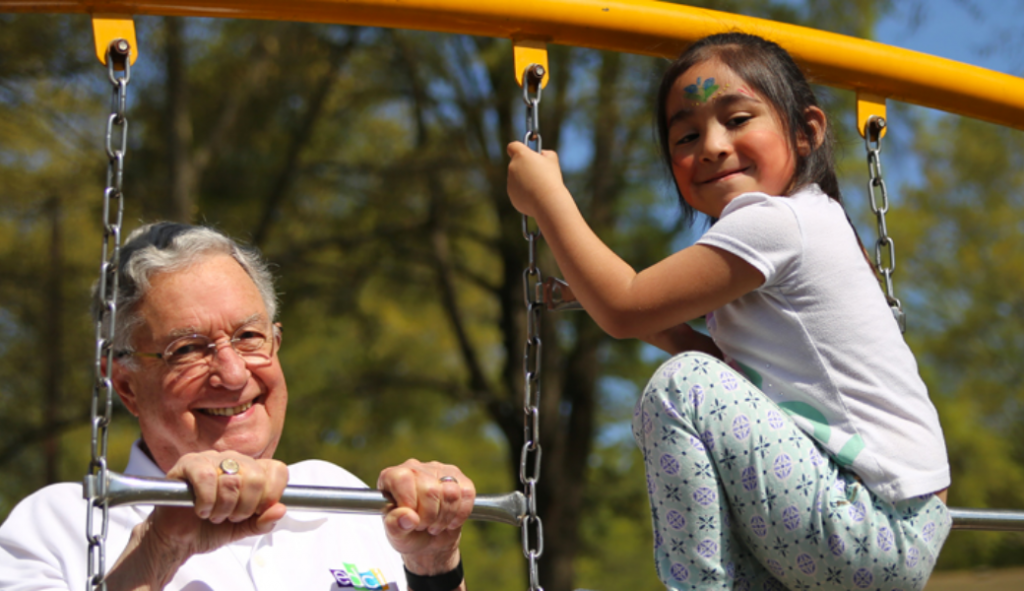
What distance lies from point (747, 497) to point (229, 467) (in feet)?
2.92

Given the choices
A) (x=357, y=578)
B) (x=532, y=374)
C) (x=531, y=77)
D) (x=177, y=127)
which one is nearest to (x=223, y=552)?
(x=357, y=578)

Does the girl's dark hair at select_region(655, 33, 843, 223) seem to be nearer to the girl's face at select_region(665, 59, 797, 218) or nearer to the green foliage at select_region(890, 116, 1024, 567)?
the girl's face at select_region(665, 59, 797, 218)

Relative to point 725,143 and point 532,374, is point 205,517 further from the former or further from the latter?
point 725,143

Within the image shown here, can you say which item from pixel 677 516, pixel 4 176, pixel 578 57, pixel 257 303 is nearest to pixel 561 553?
pixel 578 57

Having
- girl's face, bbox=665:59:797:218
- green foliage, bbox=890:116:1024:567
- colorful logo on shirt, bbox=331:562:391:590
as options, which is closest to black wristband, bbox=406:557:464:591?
colorful logo on shirt, bbox=331:562:391:590

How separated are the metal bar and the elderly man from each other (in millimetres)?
47

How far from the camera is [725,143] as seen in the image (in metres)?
2.17

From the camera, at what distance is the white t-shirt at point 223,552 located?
217 centimetres

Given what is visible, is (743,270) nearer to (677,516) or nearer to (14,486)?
(677,516)

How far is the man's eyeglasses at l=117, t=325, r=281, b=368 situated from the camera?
8.12 feet

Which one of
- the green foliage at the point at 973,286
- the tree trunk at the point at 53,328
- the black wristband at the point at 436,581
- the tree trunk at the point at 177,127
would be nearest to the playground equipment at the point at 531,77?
the black wristband at the point at 436,581

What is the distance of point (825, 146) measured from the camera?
7.67 ft

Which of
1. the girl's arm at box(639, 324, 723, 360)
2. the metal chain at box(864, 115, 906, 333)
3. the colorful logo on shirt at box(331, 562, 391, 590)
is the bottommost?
the colorful logo on shirt at box(331, 562, 391, 590)

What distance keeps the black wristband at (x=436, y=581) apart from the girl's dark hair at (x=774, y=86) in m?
1.02
